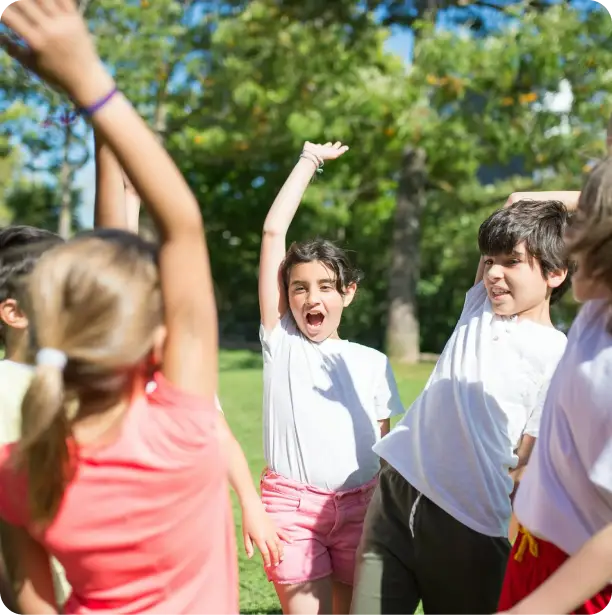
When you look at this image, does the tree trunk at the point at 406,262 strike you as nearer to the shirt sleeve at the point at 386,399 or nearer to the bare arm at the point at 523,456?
the shirt sleeve at the point at 386,399

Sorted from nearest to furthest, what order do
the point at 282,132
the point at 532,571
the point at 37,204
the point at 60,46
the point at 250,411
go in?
the point at 60,46 < the point at 532,571 < the point at 250,411 < the point at 282,132 < the point at 37,204

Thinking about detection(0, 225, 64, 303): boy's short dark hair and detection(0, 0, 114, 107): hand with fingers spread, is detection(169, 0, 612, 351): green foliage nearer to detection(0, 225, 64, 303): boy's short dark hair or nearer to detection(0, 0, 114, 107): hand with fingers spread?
detection(0, 225, 64, 303): boy's short dark hair

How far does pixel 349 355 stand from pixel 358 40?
13.1m

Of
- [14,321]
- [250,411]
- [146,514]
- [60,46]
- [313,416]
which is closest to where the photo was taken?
[60,46]

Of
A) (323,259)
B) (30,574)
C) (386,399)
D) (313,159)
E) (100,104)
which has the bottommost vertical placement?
(30,574)

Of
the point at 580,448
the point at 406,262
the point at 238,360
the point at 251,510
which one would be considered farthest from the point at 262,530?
the point at 238,360

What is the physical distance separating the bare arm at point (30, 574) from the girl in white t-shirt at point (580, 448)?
2.83ft

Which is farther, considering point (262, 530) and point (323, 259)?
point (323, 259)

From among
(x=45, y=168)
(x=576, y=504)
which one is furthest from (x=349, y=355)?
(x=45, y=168)

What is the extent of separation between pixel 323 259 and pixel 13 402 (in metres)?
1.44

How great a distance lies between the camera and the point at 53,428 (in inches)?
55.8

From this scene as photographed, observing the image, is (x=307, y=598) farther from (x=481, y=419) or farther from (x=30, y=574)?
(x=30, y=574)

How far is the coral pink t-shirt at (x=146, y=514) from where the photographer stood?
1.44 m

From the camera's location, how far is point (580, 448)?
1569mm
